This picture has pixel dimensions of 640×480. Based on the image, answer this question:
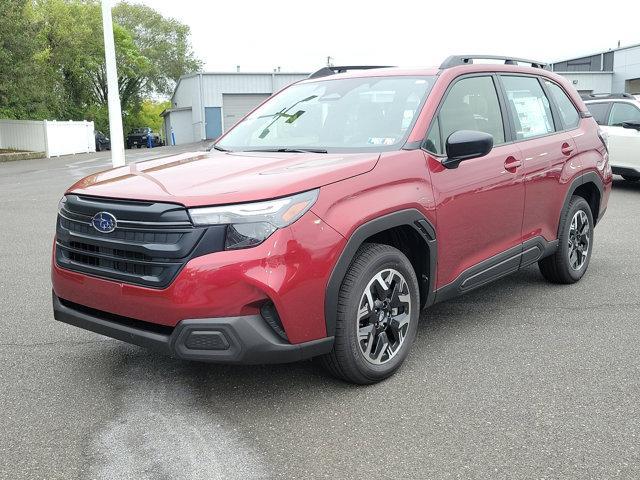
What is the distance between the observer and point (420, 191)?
12.9 ft

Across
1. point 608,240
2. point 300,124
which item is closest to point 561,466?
point 300,124

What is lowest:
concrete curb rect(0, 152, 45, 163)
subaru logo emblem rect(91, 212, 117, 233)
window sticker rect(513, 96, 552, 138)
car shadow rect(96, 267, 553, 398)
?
concrete curb rect(0, 152, 45, 163)

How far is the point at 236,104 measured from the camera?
4628 centimetres

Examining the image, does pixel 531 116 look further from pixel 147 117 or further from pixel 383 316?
pixel 147 117

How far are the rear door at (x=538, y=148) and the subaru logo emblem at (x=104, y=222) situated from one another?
2.85m

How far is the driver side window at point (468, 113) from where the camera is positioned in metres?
4.22

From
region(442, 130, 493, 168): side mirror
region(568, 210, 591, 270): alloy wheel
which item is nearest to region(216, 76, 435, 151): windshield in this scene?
region(442, 130, 493, 168): side mirror

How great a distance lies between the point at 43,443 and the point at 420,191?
233cm

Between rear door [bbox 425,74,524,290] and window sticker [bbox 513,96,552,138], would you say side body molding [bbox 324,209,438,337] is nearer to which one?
rear door [bbox 425,74,524,290]

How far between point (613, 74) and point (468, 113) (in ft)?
152

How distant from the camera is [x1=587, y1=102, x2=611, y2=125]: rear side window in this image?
509 inches

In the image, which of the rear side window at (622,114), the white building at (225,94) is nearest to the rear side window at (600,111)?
the rear side window at (622,114)

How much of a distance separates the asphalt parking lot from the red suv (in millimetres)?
348

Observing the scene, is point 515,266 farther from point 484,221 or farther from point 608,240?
point 608,240
